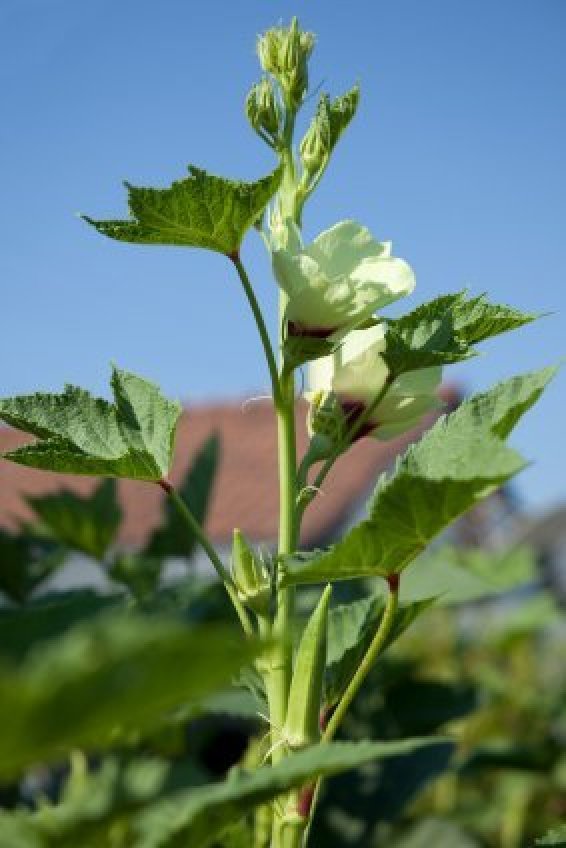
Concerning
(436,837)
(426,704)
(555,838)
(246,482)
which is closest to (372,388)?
(555,838)

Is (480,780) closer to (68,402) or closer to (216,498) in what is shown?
(68,402)

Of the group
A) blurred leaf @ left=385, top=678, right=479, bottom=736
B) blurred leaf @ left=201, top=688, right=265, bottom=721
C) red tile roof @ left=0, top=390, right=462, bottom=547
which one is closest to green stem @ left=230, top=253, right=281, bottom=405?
blurred leaf @ left=201, top=688, right=265, bottom=721

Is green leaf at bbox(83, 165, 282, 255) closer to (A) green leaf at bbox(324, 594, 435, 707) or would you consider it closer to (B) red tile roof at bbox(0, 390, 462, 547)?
(A) green leaf at bbox(324, 594, 435, 707)

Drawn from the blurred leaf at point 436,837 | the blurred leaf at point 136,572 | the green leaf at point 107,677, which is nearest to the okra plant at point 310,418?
the green leaf at point 107,677

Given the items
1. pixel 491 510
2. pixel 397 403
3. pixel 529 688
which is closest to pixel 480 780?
pixel 529 688

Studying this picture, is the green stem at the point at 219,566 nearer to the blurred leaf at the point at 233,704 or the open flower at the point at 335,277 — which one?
the open flower at the point at 335,277
